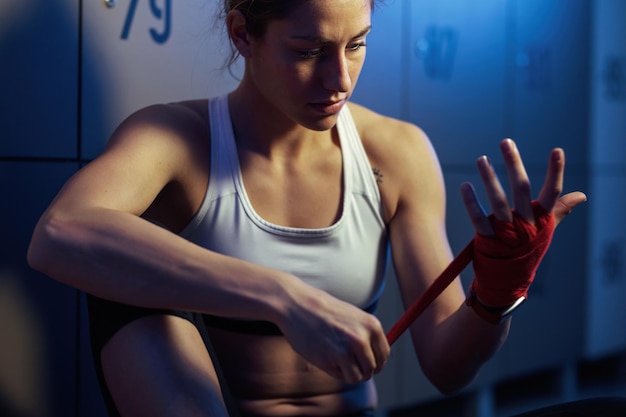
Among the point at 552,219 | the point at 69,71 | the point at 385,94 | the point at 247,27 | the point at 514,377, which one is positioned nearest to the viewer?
the point at 552,219

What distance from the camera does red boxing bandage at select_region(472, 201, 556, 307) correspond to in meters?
0.84

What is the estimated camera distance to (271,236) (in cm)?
107

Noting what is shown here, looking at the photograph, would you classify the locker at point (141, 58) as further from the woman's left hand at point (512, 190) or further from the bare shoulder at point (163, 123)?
the woman's left hand at point (512, 190)

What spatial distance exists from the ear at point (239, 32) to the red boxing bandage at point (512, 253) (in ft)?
1.37

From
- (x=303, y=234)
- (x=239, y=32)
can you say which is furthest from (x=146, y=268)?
(x=239, y=32)

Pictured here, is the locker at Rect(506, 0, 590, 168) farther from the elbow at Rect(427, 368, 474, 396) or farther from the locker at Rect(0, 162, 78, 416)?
the locker at Rect(0, 162, 78, 416)

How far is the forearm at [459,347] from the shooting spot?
1.02 metres

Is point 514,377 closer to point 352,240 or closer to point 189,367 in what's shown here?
point 352,240

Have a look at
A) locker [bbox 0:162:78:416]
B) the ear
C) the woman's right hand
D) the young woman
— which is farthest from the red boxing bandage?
locker [bbox 0:162:78:416]

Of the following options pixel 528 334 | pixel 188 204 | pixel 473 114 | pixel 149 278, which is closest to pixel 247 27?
pixel 188 204

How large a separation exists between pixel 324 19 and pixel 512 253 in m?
0.37

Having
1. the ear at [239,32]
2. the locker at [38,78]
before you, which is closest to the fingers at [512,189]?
the ear at [239,32]

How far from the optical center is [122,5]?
1.37 metres

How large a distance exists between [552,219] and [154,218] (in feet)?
1.78
